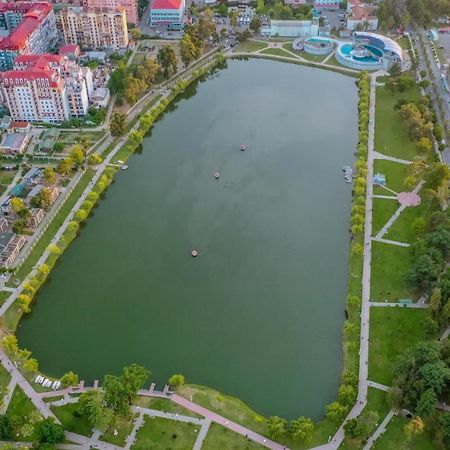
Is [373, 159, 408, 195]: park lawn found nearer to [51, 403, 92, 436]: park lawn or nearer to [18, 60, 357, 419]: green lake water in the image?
[18, 60, 357, 419]: green lake water

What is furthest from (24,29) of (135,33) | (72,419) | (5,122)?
(72,419)

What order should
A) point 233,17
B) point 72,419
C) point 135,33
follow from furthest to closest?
point 233,17 → point 135,33 → point 72,419

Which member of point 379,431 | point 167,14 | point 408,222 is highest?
point 167,14

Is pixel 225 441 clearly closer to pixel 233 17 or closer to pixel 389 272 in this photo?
pixel 389 272

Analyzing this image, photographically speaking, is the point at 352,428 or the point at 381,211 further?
the point at 381,211

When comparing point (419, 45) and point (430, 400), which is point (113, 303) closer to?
point (430, 400)

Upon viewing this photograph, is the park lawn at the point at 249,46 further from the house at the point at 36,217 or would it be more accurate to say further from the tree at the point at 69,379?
the tree at the point at 69,379
